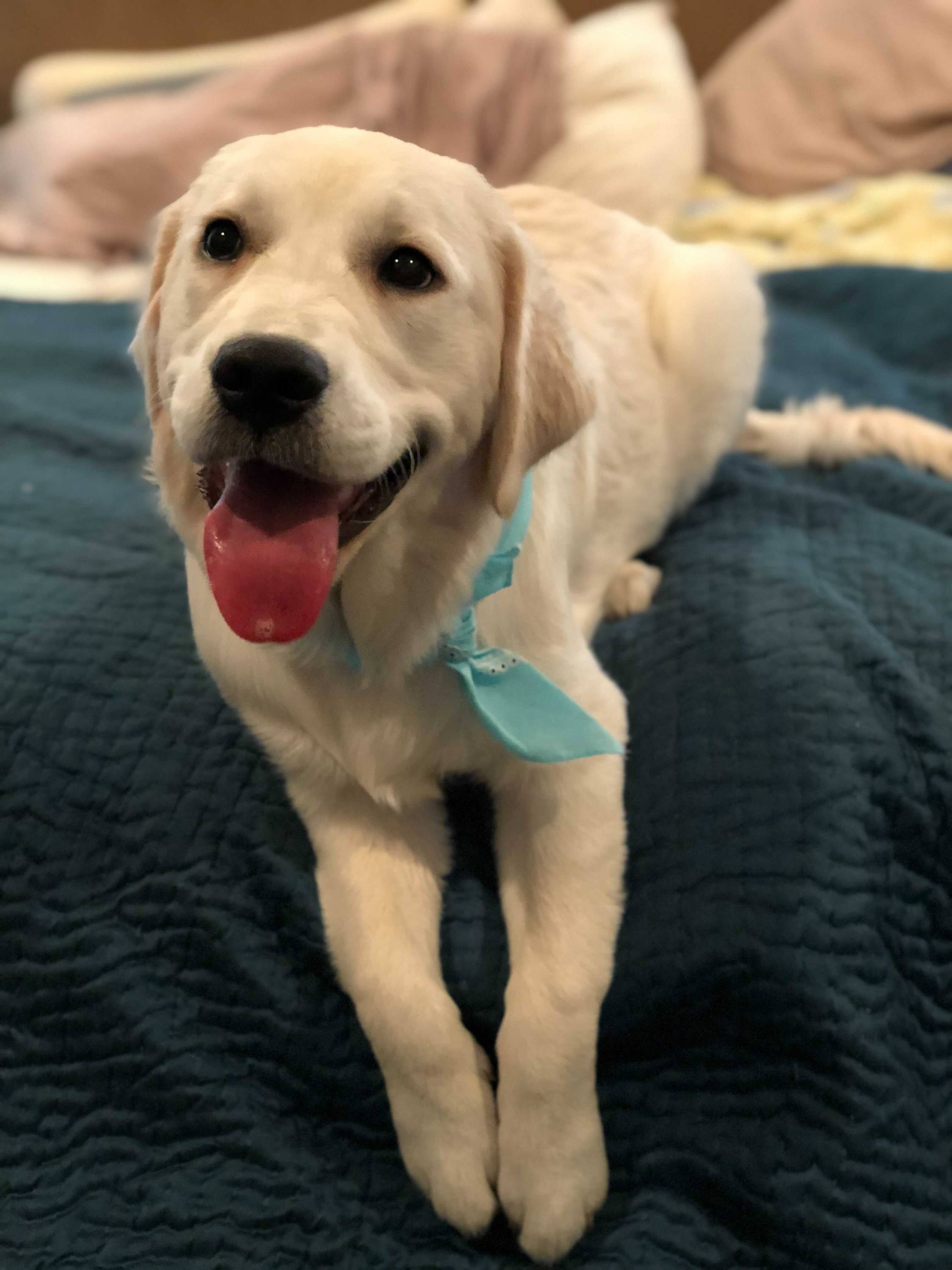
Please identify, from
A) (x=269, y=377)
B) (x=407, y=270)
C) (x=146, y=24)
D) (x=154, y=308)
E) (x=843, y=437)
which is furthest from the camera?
(x=146, y=24)

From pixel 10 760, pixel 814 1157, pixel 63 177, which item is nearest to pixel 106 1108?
pixel 10 760

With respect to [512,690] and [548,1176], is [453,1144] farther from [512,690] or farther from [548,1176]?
[512,690]

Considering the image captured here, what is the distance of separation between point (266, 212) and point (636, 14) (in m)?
2.87

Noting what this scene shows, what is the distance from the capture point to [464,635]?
3.32 feet

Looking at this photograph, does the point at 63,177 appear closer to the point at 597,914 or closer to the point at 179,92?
the point at 179,92

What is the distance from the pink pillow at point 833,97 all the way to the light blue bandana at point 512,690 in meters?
2.65

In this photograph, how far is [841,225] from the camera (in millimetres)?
2824

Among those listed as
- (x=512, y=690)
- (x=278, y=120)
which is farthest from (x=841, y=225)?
(x=512, y=690)

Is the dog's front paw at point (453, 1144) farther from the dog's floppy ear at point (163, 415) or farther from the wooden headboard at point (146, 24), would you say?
the wooden headboard at point (146, 24)

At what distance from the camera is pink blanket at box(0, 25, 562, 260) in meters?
2.90

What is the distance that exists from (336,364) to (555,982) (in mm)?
691

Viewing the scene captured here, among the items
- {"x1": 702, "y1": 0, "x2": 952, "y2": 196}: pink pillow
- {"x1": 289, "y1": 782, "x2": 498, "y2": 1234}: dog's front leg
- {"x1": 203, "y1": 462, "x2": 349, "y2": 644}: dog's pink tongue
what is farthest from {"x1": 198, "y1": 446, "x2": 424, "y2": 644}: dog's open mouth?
{"x1": 702, "y1": 0, "x2": 952, "y2": 196}: pink pillow

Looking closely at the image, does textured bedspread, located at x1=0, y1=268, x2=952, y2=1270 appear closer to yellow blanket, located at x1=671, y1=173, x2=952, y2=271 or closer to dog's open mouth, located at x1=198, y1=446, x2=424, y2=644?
dog's open mouth, located at x1=198, y1=446, x2=424, y2=644

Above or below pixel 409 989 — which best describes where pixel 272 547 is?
above
